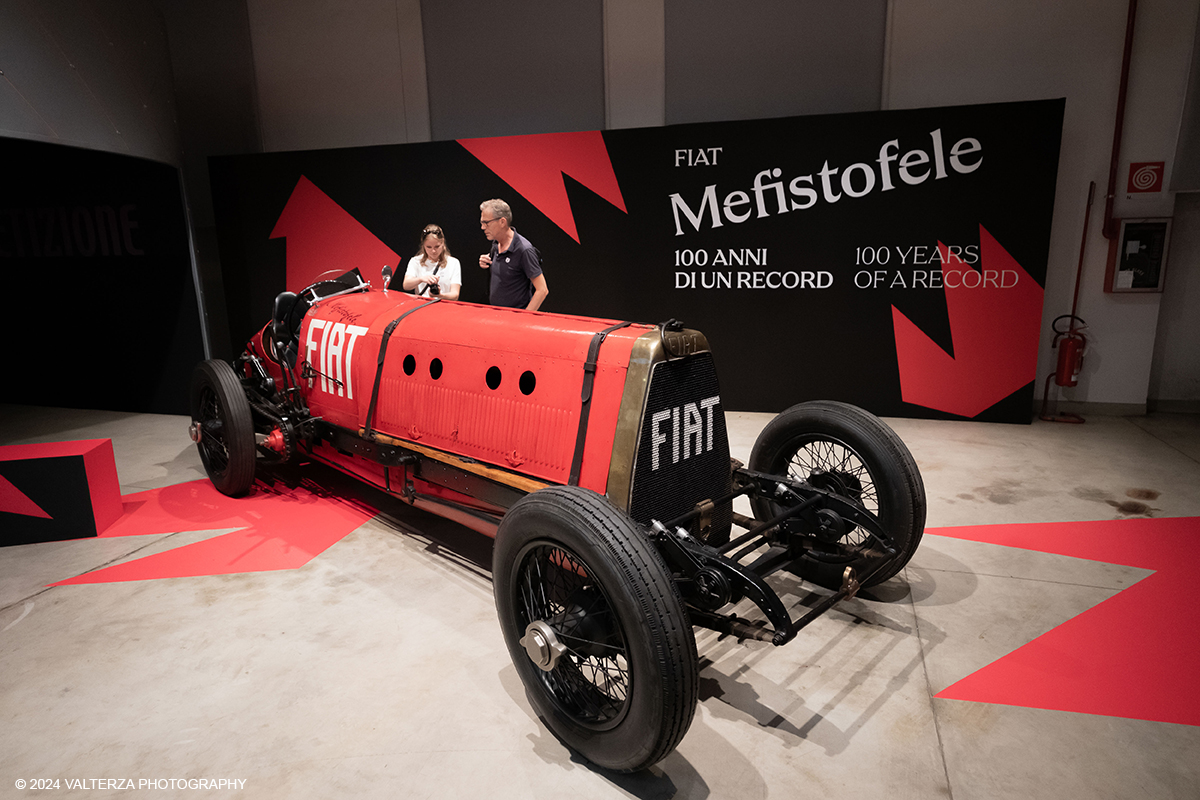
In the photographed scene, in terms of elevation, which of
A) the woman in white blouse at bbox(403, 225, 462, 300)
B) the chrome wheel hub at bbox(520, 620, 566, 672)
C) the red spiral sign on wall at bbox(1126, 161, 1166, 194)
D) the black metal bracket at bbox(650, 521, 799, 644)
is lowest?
the chrome wheel hub at bbox(520, 620, 566, 672)

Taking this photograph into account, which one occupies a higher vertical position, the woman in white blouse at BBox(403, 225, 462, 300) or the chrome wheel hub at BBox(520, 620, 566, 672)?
the woman in white blouse at BBox(403, 225, 462, 300)

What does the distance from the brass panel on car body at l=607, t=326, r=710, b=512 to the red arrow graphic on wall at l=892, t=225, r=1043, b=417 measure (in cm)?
432

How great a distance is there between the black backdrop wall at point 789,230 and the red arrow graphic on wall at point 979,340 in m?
0.01

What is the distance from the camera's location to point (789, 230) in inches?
247

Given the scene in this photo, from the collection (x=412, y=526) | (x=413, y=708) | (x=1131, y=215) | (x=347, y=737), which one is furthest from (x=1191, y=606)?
(x=1131, y=215)

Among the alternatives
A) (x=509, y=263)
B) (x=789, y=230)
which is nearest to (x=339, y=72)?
(x=509, y=263)

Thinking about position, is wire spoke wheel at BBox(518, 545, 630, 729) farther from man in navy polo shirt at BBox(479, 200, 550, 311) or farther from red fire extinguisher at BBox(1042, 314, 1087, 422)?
red fire extinguisher at BBox(1042, 314, 1087, 422)

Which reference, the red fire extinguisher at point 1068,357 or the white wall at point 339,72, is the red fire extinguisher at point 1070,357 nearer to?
the red fire extinguisher at point 1068,357

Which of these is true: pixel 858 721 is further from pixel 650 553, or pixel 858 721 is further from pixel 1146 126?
pixel 1146 126

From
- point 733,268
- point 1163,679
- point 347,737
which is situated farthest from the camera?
point 733,268

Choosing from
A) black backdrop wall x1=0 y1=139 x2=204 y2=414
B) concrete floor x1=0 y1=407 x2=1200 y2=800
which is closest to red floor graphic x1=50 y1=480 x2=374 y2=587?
concrete floor x1=0 y1=407 x2=1200 y2=800

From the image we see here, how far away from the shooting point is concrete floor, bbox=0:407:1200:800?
2.15 m

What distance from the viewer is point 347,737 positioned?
2357mm

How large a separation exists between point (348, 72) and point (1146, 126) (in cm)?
813
